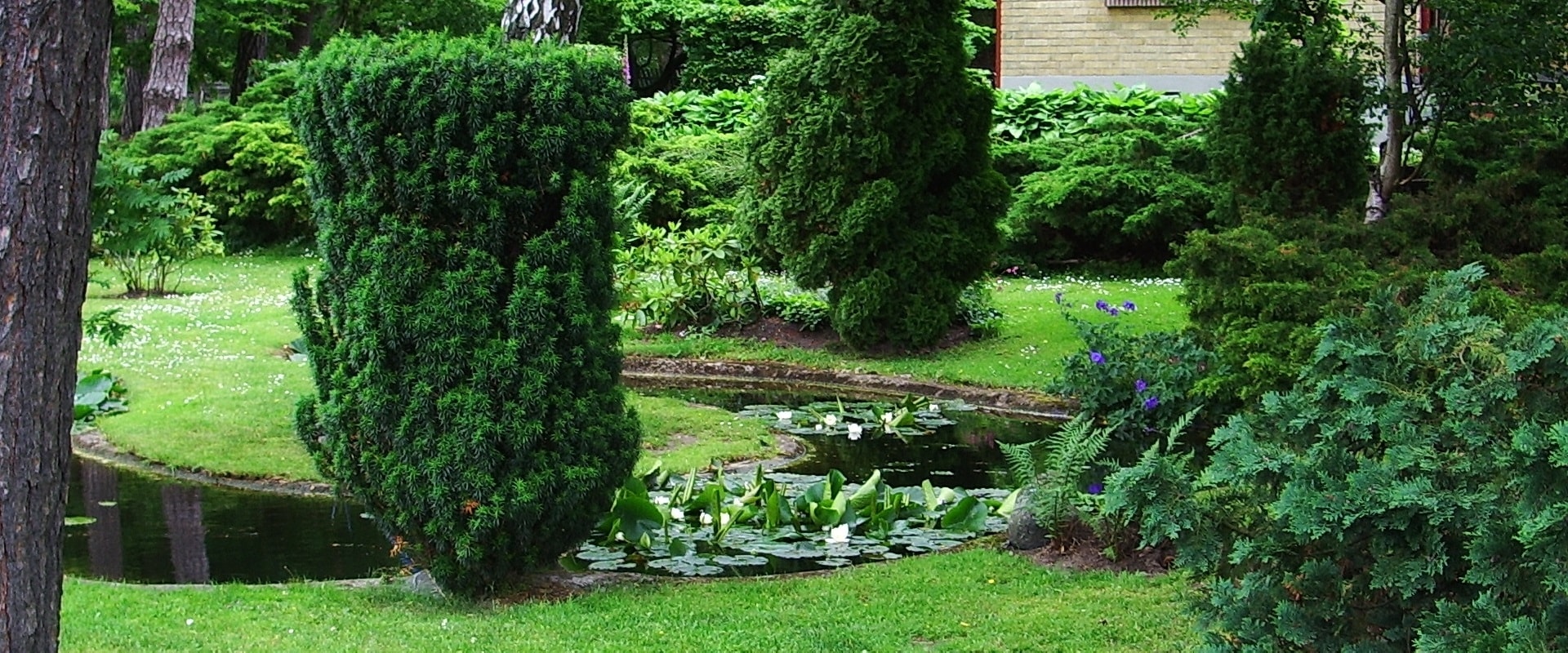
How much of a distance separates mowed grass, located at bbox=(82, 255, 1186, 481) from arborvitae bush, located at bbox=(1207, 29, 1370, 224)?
1.96 metres

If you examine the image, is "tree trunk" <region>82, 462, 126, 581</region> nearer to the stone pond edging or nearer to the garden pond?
the garden pond

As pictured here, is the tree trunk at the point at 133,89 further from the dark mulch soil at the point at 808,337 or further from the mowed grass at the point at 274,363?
the dark mulch soil at the point at 808,337

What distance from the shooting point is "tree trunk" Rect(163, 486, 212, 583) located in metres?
6.70

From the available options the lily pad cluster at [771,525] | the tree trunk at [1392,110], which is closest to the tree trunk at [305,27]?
the tree trunk at [1392,110]

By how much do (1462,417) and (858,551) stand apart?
3622 millimetres

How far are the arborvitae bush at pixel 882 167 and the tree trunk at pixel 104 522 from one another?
5.51 meters

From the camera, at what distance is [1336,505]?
12.1ft

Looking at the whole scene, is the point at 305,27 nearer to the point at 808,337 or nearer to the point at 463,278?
the point at 808,337

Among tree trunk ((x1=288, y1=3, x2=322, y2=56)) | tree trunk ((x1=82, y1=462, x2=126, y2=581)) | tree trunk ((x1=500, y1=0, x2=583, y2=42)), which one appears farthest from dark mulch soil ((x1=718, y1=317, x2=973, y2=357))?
tree trunk ((x1=288, y1=3, x2=322, y2=56))

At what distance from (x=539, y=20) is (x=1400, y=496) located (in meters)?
6.21

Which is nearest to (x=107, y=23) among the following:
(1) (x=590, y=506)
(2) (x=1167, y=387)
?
(1) (x=590, y=506)

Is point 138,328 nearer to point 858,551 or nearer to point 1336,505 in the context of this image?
point 858,551

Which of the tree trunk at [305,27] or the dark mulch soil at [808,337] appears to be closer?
the dark mulch soil at [808,337]

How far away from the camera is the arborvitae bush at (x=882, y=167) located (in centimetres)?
1215
